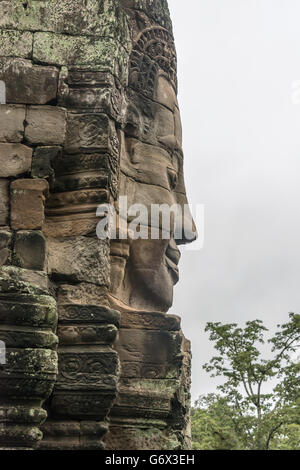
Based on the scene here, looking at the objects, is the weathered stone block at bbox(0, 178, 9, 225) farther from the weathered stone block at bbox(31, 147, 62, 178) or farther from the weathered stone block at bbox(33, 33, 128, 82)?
the weathered stone block at bbox(33, 33, 128, 82)

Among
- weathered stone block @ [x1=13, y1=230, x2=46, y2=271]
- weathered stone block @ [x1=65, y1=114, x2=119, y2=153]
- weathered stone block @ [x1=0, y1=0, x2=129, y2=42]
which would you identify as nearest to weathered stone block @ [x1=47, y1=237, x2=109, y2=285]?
weathered stone block @ [x1=13, y1=230, x2=46, y2=271]

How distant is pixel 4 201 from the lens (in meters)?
7.01

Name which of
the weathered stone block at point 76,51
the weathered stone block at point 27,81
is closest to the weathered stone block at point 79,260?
the weathered stone block at point 27,81

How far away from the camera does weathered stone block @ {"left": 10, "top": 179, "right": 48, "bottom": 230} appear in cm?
695

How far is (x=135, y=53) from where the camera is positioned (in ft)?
28.4

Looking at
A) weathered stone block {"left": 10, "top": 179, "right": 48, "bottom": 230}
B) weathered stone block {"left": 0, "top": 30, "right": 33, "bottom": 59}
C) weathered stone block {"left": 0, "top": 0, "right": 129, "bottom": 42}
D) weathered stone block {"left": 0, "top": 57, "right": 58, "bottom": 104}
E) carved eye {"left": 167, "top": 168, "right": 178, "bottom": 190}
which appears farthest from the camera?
carved eye {"left": 167, "top": 168, "right": 178, "bottom": 190}

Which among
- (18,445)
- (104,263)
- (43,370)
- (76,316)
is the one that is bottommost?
(18,445)

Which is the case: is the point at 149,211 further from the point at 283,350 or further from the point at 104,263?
the point at 283,350

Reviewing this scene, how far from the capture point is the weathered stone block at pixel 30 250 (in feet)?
22.4

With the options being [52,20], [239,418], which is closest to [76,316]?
[52,20]

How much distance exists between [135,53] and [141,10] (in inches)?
23.7

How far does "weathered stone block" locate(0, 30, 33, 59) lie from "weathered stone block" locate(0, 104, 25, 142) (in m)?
0.57

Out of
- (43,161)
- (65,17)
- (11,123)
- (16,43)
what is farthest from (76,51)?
(43,161)

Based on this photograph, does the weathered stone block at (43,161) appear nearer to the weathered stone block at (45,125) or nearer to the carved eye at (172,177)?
the weathered stone block at (45,125)
